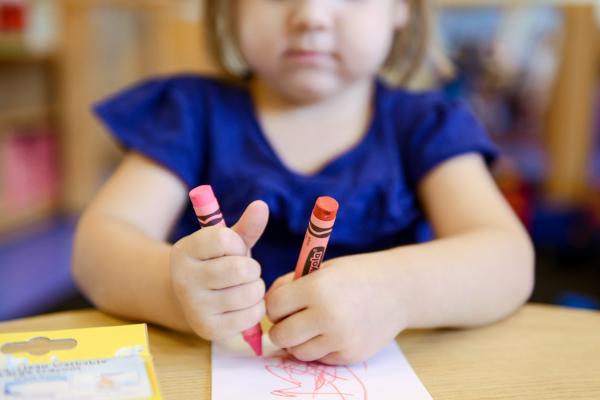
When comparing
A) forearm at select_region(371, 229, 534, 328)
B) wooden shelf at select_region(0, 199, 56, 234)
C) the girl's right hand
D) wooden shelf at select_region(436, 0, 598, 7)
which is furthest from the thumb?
wooden shelf at select_region(0, 199, 56, 234)

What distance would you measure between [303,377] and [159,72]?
2.21m

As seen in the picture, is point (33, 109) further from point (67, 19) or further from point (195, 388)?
point (195, 388)

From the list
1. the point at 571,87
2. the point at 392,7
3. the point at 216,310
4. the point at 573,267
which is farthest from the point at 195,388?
the point at 571,87

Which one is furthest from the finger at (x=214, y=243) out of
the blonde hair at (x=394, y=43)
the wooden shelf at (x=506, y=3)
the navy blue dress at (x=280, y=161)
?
the wooden shelf at (x=506, y=3)

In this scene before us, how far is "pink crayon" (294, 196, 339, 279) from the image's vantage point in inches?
15.4

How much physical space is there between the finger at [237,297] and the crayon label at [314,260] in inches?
1.3

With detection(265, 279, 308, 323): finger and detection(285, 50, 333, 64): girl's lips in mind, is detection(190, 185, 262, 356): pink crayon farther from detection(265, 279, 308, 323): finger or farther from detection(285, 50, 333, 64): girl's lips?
detection(285, 50, 333, 64): girl's lips

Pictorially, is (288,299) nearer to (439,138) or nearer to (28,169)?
(439,138)

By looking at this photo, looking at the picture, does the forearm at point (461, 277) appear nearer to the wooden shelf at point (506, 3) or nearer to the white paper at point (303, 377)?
the white paper at point (303, 377)

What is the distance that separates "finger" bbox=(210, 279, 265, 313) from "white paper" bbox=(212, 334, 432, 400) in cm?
4

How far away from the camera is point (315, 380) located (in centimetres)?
43

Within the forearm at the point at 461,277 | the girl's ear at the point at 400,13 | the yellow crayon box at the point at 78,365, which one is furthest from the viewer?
the girl's ear at the point at 400,13

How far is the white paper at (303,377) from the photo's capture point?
405 millimetres

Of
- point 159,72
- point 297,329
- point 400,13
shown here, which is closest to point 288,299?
point 297,329
